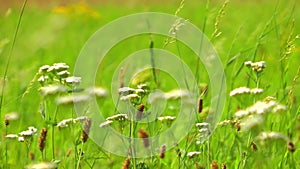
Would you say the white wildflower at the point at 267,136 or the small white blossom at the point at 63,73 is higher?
the small white blossom at the point at 63,73

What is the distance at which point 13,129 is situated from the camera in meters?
2.37

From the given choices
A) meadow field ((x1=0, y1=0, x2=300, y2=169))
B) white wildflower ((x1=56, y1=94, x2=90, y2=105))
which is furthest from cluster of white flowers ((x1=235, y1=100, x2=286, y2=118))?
white wildflower ((x1=56, y1=94, x2=90, y2=105))

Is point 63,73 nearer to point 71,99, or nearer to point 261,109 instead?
point 71,99

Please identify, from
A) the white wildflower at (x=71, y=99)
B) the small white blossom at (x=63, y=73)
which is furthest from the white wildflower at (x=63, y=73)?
the white wildflower at (x=71, y=99)

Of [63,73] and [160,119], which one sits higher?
[63,73]

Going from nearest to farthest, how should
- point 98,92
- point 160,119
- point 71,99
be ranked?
point 71,99, point 98,92, point 160,119

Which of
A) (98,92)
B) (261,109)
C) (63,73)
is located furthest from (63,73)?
(261,109)

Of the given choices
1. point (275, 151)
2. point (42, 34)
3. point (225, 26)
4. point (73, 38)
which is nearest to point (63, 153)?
point (275, 151)

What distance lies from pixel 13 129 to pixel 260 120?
1360 mm

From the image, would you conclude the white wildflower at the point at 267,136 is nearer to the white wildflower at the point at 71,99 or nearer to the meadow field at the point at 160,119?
the meadow field at the point at 160,119

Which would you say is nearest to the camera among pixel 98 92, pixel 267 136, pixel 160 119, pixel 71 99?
pixel 267 136

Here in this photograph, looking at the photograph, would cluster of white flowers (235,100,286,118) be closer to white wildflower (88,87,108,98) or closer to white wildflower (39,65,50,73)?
white wildflower (88,87,108,98)

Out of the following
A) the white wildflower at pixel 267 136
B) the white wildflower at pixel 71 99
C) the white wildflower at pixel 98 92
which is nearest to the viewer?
the white wildflower at pixel 267 136

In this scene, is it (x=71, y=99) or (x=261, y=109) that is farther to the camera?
(x=71, y=99)
